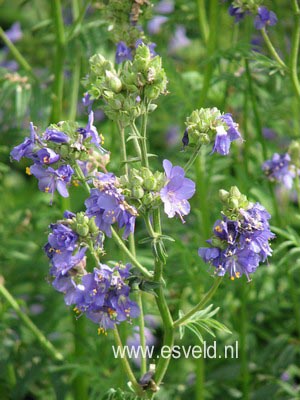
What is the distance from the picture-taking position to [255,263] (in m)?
2.09

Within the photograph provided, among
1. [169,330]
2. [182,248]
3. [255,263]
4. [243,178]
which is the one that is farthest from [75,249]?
[243,178]

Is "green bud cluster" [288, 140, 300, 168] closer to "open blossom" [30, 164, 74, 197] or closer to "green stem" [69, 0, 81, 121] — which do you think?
"green stem" [69, 0, 81, 121]

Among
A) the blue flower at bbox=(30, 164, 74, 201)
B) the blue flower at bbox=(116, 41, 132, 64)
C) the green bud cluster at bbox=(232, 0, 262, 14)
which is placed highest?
the green bud cluster at bbox=(232, 0, 262, 14)

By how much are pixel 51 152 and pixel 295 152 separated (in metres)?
1.35

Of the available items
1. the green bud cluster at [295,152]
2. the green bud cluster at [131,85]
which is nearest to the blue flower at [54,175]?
the green bud cluster at [131,85]

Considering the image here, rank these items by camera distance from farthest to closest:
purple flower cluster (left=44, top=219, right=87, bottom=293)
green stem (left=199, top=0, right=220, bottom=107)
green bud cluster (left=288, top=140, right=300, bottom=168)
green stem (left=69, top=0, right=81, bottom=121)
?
1. green stem (left=69, top=0, right=81, bottom=121)
2. green stem (left=199, top=0, right=220, bottom=107)
3. green bud cluster (left=288, top=140, right=300, bottom=168)
4. purple flower cluster (left=44, top=219, right=87, bottom=293)

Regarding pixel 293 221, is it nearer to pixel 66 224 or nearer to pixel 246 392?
pixel 246 392

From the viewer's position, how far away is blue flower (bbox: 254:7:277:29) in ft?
9.43

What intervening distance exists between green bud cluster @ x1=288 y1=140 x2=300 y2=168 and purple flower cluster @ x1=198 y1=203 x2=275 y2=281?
1.05m

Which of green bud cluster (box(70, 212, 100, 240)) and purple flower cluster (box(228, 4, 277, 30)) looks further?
purple flower cluster (box(228, 4, 277, 30))

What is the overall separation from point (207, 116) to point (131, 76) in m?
0.24

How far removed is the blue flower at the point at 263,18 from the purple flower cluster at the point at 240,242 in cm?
107

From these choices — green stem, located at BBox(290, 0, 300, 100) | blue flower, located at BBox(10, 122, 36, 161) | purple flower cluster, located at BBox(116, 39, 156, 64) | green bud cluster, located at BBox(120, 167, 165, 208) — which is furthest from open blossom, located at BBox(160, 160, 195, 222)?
green stem, located at BBox(290, 0, 300, 100)

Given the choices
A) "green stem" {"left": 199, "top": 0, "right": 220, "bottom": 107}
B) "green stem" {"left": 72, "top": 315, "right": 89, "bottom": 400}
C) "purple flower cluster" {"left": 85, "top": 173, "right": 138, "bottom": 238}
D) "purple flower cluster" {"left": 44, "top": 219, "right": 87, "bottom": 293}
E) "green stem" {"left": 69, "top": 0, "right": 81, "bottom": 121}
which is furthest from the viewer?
"green stem" {"left": 69, "top": 0, "right": 81, "bottom": 121}
